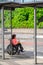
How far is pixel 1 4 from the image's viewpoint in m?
11.0

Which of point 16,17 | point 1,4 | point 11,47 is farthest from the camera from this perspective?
point 16,17

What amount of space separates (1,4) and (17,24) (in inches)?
821

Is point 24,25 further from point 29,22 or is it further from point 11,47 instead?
point 11,47

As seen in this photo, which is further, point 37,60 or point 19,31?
point 19,31

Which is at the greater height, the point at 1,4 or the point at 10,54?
the point at 1,4

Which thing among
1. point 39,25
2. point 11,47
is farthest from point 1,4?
point 39,25

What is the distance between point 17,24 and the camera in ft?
105

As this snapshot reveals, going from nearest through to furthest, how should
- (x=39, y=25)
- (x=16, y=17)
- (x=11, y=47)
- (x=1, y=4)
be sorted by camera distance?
(x=1, y=4) → (x=11, y=47) → (x=39, y=25) → (x=16, y=17)

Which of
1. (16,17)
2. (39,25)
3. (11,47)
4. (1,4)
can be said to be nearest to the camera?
(1,4)

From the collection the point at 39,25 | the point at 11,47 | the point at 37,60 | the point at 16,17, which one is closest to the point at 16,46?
the point at 11,47

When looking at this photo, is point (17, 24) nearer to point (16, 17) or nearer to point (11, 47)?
point (16, 17)

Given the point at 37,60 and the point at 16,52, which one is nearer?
the point at 37,60

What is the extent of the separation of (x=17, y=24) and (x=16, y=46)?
1940 centimetres

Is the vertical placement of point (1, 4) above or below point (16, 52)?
above
